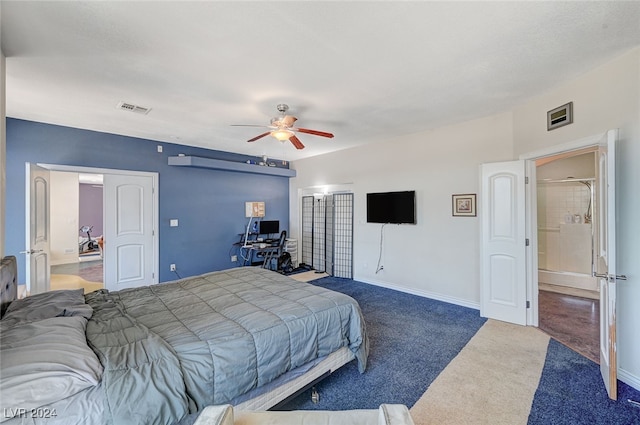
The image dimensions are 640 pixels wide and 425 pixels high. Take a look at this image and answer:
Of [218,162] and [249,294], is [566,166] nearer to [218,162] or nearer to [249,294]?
[249,294]

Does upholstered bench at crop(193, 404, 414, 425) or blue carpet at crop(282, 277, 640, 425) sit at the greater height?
upholstered bench at crop(193, 404, 414, 425)

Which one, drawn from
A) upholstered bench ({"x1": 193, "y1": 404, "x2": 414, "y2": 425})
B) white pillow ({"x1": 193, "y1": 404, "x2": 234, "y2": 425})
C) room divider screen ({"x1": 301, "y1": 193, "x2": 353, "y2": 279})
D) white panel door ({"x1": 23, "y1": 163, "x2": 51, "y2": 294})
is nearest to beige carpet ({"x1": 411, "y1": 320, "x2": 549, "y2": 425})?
upholstered bench ({"x1": 193, "y1": 404, "x2": 414, "y2": 425})

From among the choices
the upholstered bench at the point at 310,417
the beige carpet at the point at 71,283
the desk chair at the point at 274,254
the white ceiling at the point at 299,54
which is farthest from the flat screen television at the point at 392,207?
the beige carpet at the point at 71,283

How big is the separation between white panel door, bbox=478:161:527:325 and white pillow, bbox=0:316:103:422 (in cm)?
406

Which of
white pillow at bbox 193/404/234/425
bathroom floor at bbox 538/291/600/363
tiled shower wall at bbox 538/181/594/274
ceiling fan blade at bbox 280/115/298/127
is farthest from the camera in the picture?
tiled shower wall at bbox 538/181/594/274

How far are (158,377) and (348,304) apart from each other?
4.84 feet

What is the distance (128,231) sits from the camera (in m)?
4.59

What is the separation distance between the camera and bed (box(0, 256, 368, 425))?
3.73 feet

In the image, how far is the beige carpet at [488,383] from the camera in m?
1.88

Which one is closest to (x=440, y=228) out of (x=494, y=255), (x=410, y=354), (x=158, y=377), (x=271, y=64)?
(x=494, y=255)

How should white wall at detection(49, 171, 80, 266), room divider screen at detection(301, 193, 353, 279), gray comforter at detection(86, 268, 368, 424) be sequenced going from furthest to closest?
white wall at detection(49, 171, 80, 266) → room divider screen at detection(301, 193, 353, 279) → gray comforter at detection(86, 268, 368, 424)

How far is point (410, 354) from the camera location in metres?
2.67

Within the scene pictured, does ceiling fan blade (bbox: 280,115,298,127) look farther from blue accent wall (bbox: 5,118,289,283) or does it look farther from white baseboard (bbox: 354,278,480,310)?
white baseboard (bbox: 354,278,480,310)

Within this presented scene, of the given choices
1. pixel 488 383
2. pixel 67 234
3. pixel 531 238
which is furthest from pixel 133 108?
pixel 67 234
